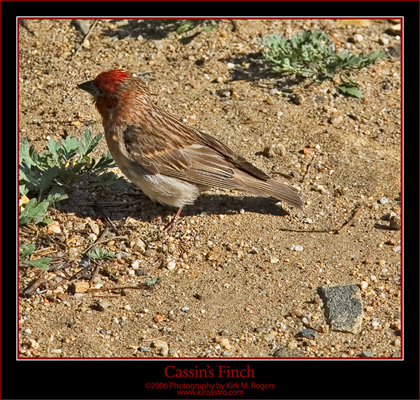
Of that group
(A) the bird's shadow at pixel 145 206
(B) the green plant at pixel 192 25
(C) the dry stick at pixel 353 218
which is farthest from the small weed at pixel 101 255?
(B) the green plant at pixel 192 25

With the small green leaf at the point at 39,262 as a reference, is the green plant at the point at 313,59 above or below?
above

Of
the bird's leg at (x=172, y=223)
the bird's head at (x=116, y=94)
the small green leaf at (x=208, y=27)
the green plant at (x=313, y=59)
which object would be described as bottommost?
the bird's leg at (x=172, y=223)

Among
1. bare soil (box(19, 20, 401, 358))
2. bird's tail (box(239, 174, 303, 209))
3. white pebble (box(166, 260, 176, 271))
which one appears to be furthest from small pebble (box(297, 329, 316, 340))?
bird's tail (box(239, 174, 303, 209))

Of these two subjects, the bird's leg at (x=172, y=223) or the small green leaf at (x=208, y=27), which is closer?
the bird's leg at (x=172, y=223)

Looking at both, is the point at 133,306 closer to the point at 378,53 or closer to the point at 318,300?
the point at 318,300

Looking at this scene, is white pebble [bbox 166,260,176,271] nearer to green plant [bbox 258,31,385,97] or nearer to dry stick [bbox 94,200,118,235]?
dry stick [bbox 94,200,118,235]

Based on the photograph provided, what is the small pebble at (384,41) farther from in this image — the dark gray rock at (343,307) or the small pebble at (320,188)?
the dark gray rock at (343,307)

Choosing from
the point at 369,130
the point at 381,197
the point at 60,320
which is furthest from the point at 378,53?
the point at 60,320
